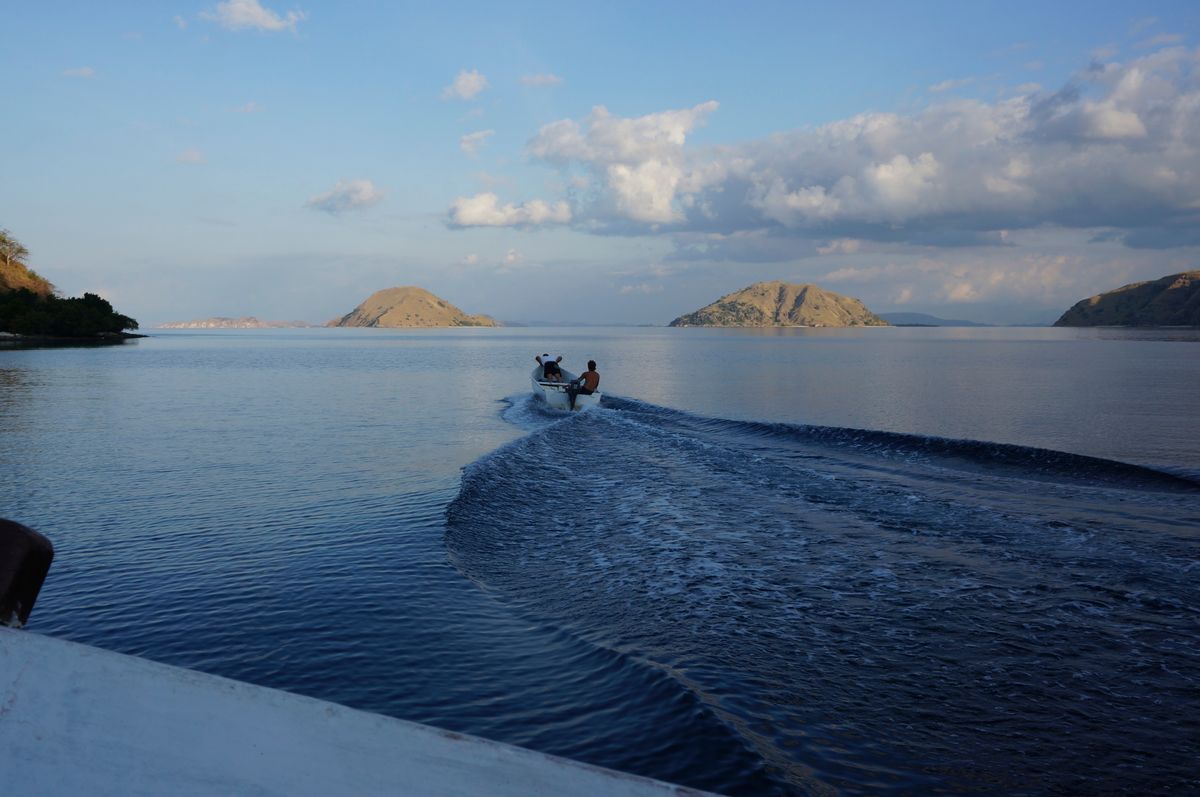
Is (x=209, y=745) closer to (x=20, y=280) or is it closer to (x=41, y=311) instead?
(x=41, y=311)

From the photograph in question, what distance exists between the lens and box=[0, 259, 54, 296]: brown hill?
5620 inches

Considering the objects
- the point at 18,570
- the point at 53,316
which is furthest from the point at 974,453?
the point at 53,316

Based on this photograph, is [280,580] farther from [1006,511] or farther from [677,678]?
[1006,511]

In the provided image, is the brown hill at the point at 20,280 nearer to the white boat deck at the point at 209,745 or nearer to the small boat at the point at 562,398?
the small boat at the point at 562,398

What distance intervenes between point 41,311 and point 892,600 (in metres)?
145

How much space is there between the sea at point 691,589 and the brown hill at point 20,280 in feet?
490

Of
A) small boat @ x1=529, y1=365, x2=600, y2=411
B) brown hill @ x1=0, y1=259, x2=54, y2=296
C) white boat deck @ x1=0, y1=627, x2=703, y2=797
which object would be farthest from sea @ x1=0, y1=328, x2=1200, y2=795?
brown hill @ x1=0, y1=259, x2=54, y2=296

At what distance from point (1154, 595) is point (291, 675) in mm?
11366

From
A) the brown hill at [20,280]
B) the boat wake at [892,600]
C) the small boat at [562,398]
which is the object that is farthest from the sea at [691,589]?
the brown hill at [20,280]

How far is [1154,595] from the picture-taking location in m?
10.8

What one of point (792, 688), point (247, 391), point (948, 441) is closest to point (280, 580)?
point (792, 688)

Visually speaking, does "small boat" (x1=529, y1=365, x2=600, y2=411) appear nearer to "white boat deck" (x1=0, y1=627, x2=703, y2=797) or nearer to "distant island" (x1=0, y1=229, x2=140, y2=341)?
"white boat deck" (x1=0, y1=627, x2=703, y2=797)

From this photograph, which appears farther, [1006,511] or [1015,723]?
[1006,511]

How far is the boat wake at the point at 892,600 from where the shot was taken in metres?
7.02
